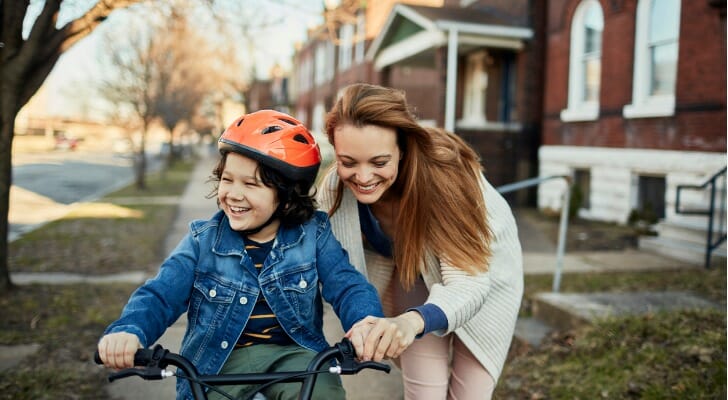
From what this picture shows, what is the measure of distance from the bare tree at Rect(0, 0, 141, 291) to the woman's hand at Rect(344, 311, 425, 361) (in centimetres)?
522

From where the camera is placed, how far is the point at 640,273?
7.85 m

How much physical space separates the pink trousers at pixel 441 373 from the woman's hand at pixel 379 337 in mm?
788

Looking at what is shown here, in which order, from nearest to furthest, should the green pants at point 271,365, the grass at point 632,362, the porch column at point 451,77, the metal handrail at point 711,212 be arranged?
the green pants at point 271,365 < the grass at point 632,362 < the metal handrail at point 711,212 < the porch column at point 451,77

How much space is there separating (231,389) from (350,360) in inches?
21.6

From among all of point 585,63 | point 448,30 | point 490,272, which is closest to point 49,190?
point 448,30

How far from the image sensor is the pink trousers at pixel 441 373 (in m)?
2.93

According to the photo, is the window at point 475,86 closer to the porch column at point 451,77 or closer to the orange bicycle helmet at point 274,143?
the porch column at point 451,77

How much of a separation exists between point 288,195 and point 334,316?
3.66m

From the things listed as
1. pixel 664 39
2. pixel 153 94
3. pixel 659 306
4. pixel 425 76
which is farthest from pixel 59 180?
pixel 659 306

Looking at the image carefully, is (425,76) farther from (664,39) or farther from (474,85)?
(664,39)

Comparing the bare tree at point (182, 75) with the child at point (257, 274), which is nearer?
the child at point (257, 274)

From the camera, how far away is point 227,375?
6.42ft

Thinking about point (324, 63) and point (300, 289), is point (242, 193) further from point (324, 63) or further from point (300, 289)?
point (324, 63)

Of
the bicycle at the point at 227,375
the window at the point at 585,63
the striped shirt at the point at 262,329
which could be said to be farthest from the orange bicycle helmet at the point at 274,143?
the window at the point at 585,63
